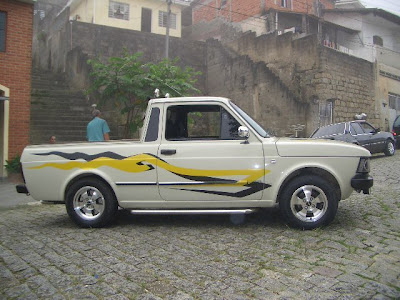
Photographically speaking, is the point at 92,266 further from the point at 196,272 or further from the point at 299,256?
the point at 299,256

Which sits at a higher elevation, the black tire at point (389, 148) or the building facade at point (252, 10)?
the building facade at point (252, 10)

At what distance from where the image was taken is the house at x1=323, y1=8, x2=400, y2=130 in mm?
21922

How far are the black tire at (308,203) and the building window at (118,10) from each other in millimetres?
24827

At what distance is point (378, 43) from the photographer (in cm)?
2503

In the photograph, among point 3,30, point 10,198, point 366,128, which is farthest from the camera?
point 366,128

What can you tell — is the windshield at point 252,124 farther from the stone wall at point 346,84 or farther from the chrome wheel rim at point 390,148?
the stone wall at point 346,84

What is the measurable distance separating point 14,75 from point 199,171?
352 inches

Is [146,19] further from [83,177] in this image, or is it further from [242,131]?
[242,131]

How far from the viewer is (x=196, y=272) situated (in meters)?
3.36

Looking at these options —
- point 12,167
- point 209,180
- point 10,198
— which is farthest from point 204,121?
point 12,167

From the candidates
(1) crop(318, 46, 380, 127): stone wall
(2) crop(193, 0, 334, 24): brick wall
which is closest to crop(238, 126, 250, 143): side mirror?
(1) crop(318, 46, 380, 127): stone wall

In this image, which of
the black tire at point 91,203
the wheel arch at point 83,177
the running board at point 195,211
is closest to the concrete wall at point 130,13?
the wheel arch at point 83,177

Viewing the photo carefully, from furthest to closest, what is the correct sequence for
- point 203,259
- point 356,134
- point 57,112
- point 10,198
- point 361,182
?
point 57,112 < point 356,134 < point 10,198 < point 361,182 < point 203,259

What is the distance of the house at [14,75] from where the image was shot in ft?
35.0
